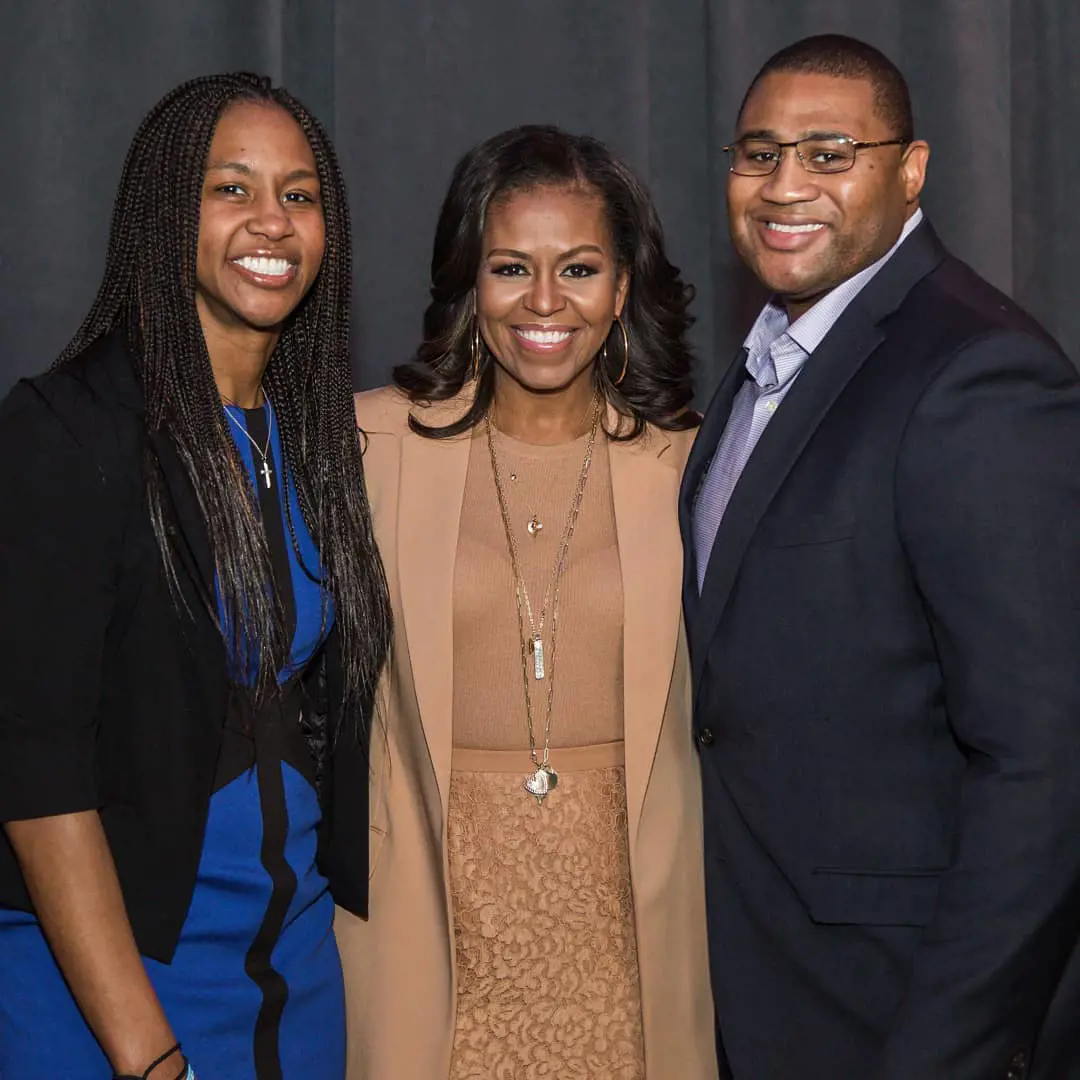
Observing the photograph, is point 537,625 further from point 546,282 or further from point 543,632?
point 546,282

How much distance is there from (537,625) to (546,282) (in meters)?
0.51

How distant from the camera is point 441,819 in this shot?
1.95 metres

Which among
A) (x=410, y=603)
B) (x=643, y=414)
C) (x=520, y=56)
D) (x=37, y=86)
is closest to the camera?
(x=410, y=603)

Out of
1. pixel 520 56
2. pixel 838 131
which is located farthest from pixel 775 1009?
pixel 520 56

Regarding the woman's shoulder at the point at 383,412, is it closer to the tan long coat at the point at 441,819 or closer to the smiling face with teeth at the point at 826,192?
the tan long coat at the point at 441,819

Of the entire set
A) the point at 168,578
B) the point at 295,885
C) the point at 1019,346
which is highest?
the point at 1019,346

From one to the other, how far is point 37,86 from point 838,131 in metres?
1.70

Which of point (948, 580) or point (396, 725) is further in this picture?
point (396, 725)

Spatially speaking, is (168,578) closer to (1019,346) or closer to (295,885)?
(295,885)

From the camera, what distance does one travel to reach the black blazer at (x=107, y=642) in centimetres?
150

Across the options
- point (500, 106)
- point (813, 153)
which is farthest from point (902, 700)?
point (500, 106)

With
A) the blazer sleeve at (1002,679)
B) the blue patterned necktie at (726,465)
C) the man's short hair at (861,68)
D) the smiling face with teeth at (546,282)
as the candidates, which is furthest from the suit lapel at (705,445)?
the blazer sleeve at (1002,679)

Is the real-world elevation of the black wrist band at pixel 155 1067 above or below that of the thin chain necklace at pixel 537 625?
below

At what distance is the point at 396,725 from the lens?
203cm
